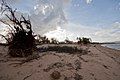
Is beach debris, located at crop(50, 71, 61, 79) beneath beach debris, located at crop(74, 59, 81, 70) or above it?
beneath

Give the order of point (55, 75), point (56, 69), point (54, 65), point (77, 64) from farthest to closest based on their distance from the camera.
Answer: point (77, 64) → point (54, 65) → point (56, 69) → point (55, 75)

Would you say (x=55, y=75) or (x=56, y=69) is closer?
(x=55, y=75)

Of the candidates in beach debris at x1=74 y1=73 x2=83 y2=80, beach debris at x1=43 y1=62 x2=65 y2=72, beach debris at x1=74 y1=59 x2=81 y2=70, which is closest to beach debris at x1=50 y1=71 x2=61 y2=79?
beach debris at x1=43 y1=62 x2=65 y2=72

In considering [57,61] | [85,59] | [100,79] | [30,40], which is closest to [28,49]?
[30,40]

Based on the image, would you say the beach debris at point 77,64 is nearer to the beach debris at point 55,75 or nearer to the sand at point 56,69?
the sand at point 56,69

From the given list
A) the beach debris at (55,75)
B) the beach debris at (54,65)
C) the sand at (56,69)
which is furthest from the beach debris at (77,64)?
the beach debris at (55,75)

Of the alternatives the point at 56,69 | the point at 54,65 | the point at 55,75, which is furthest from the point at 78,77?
the point at 54,65

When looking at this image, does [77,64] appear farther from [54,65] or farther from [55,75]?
[55,75]

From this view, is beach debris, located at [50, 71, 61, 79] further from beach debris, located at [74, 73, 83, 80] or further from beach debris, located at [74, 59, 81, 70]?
beach debris, located at [74, 59, 81, 70]

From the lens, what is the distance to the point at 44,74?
7496 millimetres

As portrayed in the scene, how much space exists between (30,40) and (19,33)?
0.69 metres

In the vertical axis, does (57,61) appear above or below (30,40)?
below

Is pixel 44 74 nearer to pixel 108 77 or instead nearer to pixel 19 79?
pixel 19 79

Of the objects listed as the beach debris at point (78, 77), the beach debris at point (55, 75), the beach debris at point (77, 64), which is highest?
the beach debris at point (77, 64)
